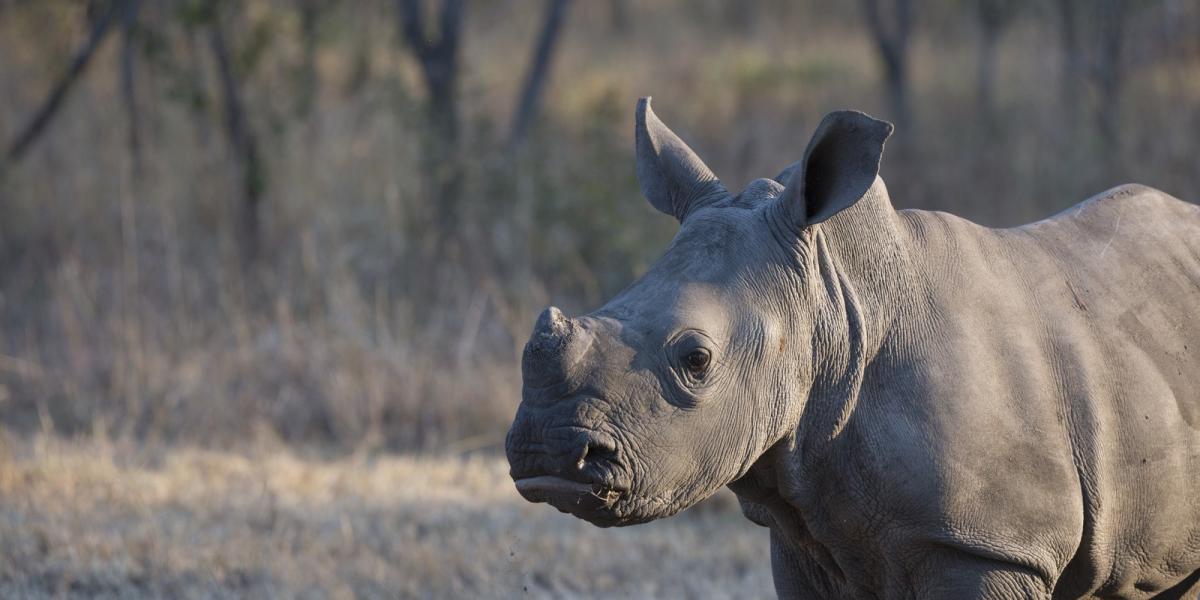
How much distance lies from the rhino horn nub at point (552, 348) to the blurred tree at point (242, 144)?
289 inches

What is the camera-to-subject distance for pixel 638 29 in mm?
19109

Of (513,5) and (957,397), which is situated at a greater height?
(957,397)

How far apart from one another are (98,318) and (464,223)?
2385 millimetres

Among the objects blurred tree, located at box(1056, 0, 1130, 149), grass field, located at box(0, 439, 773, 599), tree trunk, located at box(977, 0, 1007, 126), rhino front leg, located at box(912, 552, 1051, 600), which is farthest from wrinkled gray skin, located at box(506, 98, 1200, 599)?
tree trunk, located at box(977, 0, 1007, 126)

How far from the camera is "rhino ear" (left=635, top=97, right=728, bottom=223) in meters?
3.44

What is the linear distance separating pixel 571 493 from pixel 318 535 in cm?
334

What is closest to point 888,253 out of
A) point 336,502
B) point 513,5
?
point 336,502

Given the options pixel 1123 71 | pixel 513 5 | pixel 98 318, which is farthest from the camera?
pixel 513 5

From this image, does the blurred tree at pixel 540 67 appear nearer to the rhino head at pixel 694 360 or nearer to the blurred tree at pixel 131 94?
the blurred tree at pixel 131 94

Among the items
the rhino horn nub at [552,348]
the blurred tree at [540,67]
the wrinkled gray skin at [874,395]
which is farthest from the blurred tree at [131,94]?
the rhino horn nub at [552,348]

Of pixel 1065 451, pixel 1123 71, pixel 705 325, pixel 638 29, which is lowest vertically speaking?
pixel 638 29

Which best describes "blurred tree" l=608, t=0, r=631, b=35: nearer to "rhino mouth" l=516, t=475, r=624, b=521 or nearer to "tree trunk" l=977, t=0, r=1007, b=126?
"tree trunk" l=977, t=0, r=1007, b=126

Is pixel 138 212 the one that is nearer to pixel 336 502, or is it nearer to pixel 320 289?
pixel 320 289

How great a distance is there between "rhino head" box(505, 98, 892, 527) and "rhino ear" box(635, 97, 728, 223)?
135 mm
